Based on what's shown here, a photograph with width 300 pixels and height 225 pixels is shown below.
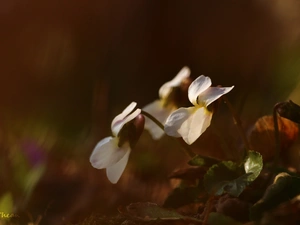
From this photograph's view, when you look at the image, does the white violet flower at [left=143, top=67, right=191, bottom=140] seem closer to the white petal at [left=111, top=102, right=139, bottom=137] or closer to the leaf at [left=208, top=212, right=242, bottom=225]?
the white petal at [left=111, top=102, right=139, bottom=137]

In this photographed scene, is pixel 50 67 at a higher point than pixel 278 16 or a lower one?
higher

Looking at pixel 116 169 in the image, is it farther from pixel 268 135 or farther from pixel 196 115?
pixel 268 135

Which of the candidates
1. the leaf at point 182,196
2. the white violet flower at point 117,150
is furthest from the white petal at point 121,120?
the leaf at point 182,196

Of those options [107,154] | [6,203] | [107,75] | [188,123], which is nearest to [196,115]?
[188,123]

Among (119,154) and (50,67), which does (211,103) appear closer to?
(119,154)

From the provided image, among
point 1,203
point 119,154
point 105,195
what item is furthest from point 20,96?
point 119,154
